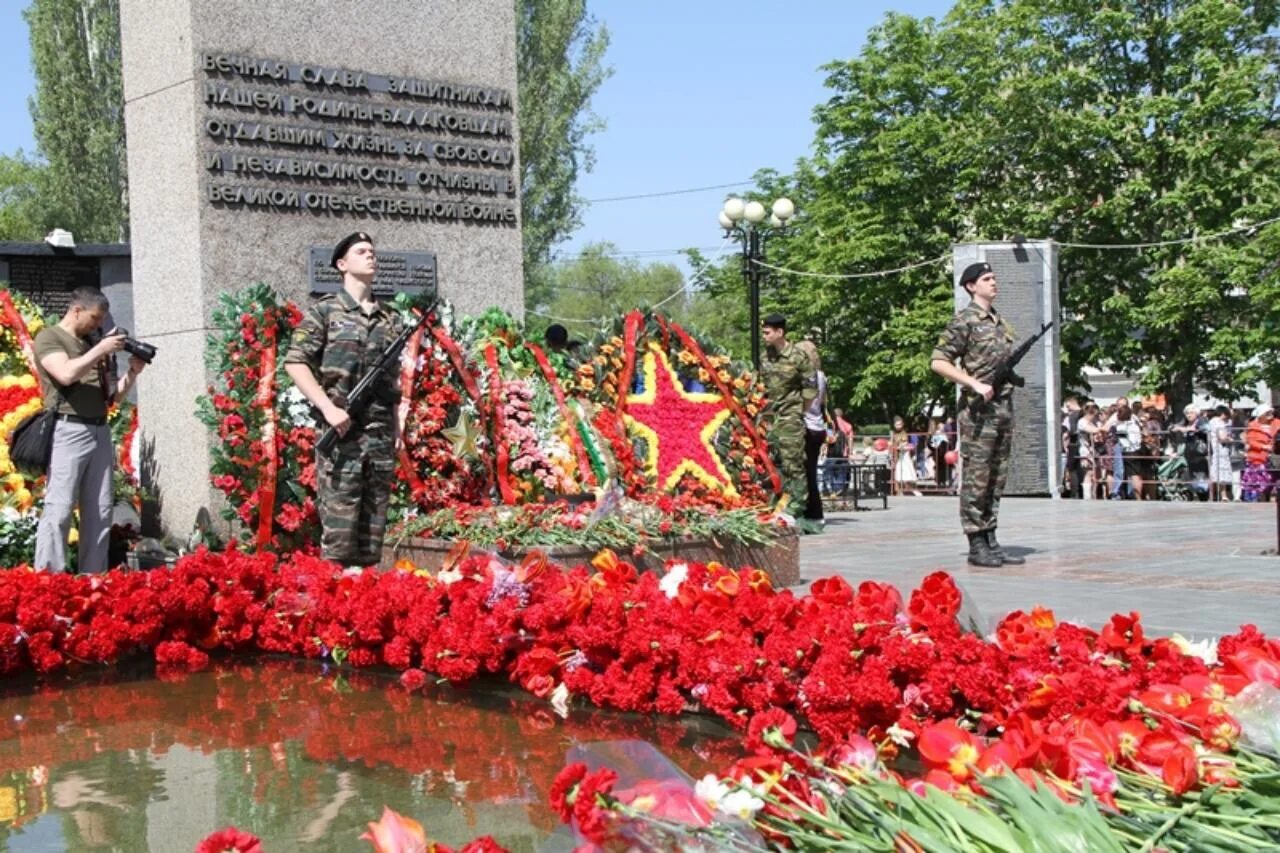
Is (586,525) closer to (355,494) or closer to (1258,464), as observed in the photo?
(355,494)

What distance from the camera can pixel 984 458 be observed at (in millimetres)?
9523

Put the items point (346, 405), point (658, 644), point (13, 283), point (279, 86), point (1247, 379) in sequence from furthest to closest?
point (1247, 379) < point (13, 283) < point (279, 86) < point (346, 405) < point (658, 644)

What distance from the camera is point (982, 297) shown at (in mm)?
9539

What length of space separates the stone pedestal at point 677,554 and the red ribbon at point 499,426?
96 centimetres

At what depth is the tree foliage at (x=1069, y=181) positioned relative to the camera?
99.9 ft

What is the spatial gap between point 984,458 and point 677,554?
7.69 feet

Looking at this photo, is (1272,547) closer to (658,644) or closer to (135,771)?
(658,644)

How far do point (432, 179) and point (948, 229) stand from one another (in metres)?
27.4

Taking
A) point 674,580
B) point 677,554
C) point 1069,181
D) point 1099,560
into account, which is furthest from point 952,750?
point 1069,181

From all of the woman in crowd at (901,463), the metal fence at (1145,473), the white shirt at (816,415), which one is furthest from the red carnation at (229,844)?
the woman in crowd at (901,463)

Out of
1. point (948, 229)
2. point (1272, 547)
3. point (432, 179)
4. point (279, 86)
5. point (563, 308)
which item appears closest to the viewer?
point (279, 86)

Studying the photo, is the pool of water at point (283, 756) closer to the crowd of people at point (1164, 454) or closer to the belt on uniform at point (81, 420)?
the belt on uniform at point (81, 420)

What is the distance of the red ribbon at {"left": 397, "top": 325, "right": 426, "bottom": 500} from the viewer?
875cm

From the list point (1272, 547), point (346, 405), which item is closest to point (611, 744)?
point (346, 405)
